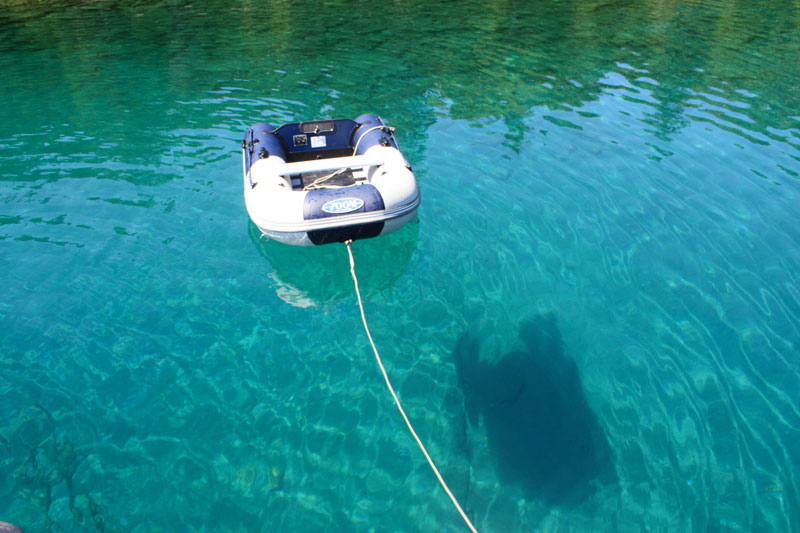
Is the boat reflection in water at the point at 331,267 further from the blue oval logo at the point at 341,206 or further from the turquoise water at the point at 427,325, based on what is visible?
the blue oval logo at the point at 341,206

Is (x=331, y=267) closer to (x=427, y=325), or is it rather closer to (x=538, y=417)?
(x=427, y=325)

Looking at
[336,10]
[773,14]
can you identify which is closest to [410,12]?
[336,10]

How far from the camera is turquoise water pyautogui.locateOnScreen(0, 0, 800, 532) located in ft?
12.2

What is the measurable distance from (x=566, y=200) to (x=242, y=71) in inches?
355

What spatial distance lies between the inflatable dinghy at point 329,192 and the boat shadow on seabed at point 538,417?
1711mm

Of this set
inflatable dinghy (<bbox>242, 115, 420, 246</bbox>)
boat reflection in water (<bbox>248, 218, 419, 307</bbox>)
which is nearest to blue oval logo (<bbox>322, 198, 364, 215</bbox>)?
inflatable dinghy (<bbox>242, 115, 420, 246</bbox>)

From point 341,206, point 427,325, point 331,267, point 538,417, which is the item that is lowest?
point 538,417

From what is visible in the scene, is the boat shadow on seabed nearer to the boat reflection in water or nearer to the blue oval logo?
the boat reflection in water

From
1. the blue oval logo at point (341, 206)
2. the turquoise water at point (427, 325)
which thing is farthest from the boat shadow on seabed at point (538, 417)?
the blue oval logo at point (341, 206)

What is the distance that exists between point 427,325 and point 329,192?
1.87m

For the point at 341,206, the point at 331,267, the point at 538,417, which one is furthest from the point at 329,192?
the point at 538,417

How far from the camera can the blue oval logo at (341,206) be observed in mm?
5398

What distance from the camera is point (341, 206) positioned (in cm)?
542

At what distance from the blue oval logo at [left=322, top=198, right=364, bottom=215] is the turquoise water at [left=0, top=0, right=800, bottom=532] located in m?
0.79
